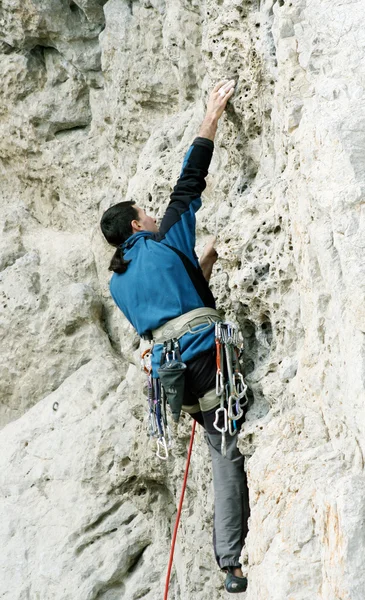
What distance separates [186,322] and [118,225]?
714 millimetres

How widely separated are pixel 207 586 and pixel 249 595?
1.74 meters

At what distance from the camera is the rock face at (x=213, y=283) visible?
3469 mm

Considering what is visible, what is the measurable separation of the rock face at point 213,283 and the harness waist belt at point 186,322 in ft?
0.56

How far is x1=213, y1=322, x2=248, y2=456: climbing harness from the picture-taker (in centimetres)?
455

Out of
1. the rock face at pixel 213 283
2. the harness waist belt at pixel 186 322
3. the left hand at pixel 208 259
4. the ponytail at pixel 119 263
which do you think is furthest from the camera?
the left hand at pixel 208 259

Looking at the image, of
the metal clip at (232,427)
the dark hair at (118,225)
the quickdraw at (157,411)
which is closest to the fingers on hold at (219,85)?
the dark hair at (118,225)

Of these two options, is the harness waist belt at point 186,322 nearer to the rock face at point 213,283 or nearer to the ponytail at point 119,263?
the rock face at point 213,283

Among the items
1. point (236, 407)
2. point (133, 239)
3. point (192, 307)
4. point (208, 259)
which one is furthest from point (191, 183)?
point (236, 407)

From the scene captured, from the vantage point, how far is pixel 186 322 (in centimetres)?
462

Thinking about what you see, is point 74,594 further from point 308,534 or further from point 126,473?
point 308,534

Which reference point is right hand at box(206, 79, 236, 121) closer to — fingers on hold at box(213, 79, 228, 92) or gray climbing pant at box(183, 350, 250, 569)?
fingers on hold at box(213, 79, 228, 92)

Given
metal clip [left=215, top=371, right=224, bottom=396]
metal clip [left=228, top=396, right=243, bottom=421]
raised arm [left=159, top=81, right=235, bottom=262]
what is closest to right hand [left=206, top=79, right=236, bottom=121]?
raised arm [left=159, top=81, right=235, bottom=262]

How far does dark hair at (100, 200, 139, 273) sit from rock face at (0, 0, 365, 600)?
55 cm

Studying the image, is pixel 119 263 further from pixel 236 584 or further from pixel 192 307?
pixel 236 584
